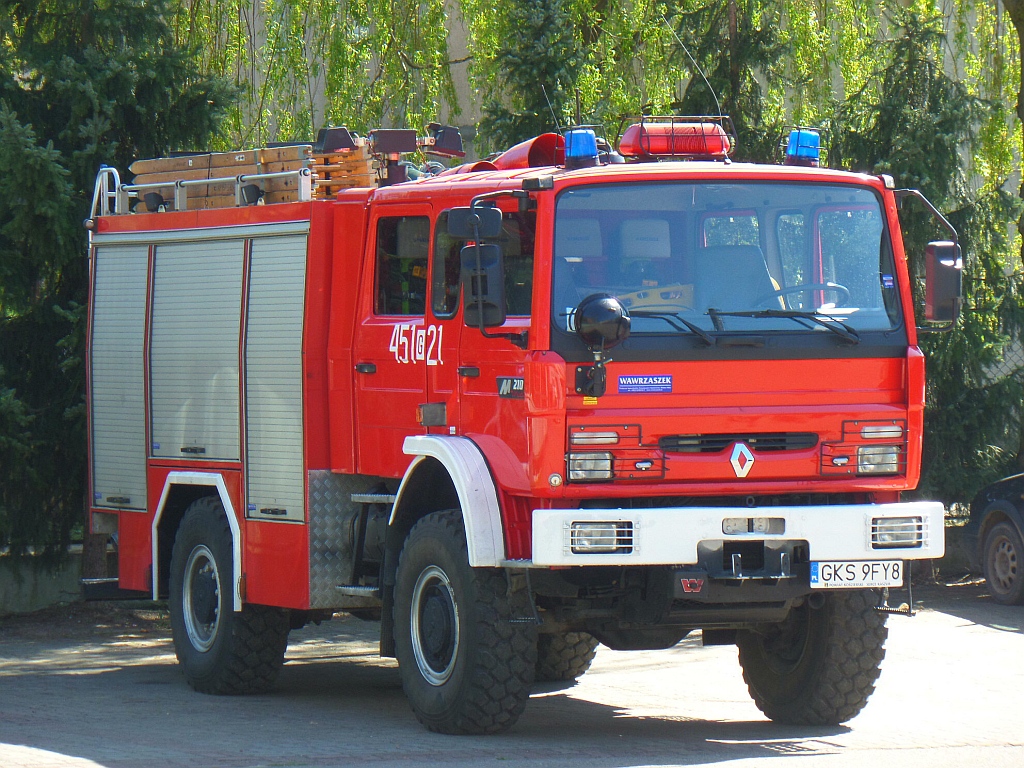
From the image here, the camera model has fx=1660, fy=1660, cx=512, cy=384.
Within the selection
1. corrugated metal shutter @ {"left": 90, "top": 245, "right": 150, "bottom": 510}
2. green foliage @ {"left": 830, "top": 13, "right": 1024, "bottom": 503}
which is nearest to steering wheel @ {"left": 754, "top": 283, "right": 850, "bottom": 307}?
corrugated metal shutter @ {"left": 90, "top": 245, "right": 150, "bottom": 510}

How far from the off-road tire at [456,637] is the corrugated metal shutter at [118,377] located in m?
3.26

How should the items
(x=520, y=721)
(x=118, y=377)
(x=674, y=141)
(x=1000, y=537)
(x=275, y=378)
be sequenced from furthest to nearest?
(x=1000, y=537) → (x=118, y=377) → (x=275, y=378) → (x=520, y=721) → (x=674, y=141)

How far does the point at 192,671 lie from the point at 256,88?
7717 millimetres

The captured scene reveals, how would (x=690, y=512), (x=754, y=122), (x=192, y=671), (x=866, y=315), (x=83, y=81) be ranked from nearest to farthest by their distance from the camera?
(x=690, y=512) → (x=866, y=315) → (x=192, y=671) → (x=83, y=81) → (x=754, y=122)

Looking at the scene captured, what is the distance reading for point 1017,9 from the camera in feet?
50.9

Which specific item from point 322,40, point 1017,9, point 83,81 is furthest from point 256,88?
point 1017,9

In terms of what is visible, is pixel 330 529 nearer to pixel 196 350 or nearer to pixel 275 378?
pixel 275 378

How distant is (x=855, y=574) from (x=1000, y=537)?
6.38 metres

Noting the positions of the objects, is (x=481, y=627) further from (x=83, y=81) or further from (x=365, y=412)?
(x=83, y=81)

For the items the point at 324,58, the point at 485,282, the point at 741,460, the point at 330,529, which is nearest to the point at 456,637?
the point at 330,529

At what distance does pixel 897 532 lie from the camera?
8102 millimetres

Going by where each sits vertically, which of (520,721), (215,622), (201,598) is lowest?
(520,721)

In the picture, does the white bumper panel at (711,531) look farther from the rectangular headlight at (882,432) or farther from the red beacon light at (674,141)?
the red beacon light at (674,141)

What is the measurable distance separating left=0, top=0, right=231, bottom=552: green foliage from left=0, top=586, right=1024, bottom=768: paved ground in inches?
53.6
